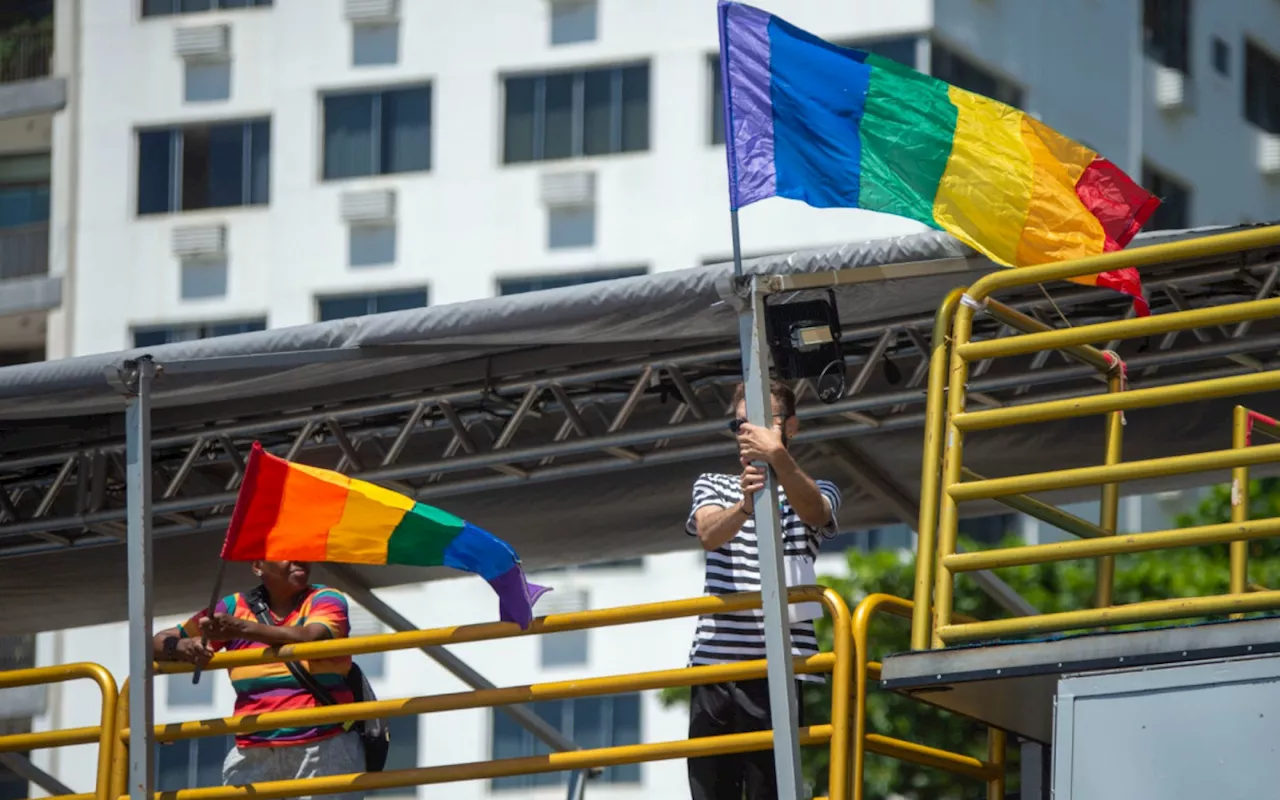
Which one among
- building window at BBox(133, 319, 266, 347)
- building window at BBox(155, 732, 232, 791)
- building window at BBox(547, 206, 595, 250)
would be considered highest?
building window at BBox(547, 206, 595, 250)

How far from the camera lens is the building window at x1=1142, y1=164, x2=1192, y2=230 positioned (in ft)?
106

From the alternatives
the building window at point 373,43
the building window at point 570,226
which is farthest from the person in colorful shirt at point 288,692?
the building window at point 373,43

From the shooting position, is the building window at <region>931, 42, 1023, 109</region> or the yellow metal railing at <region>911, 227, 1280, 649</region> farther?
the building window at <region>931, 42, 1023, 109</region>

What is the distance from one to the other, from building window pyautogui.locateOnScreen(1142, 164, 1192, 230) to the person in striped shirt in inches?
999

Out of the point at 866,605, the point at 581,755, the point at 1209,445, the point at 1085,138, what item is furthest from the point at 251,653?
the point at 1085,138

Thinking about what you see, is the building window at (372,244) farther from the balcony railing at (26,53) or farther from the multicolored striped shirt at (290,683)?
the multicolored striped shirt at (290,683)

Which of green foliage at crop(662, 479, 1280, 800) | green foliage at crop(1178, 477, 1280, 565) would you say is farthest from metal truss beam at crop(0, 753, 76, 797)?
green foliage at crop(1178, 477, 1280, 565)

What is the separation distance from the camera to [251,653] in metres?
8.48

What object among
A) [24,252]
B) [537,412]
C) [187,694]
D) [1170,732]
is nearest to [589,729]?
[187,694]

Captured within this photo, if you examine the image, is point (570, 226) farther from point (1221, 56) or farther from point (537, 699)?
point (537, 699)

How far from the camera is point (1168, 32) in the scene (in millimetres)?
33438

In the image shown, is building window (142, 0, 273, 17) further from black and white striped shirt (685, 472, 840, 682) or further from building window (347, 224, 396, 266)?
black and white striped shirt (685, 472, 840, 682)

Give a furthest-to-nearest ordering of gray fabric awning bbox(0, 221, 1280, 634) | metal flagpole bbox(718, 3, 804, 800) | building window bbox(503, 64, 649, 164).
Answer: building window bbox(503, 64, 649, 164), gray fabric awning bbox(0, 221, 1280, 634), metal flagpole bbox(718, 3, 804, 800)

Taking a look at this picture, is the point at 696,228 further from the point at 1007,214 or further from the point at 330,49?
the point at 1007,214
